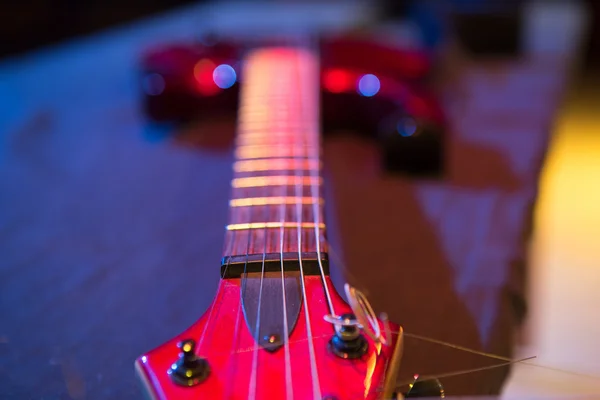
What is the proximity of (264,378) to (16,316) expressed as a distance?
0.39m

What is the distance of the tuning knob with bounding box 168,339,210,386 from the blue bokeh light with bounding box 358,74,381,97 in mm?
679

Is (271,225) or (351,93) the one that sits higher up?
(351,93)

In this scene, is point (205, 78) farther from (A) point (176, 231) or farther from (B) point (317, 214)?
(B) point (317, 214)

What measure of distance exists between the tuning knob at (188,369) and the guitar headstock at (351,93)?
599 millimetres

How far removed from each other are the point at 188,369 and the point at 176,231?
17.2 inches

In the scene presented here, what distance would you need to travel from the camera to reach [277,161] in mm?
734

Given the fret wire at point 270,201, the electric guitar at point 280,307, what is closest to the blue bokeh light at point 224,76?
the electric guitar at point 280,307

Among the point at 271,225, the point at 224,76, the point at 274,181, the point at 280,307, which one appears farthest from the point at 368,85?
the point at 280,307

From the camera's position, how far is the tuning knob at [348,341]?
412mm

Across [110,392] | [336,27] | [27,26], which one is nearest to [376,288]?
[110,392]

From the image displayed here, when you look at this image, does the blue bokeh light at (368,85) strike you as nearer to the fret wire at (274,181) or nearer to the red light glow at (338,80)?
the red light glow at (338,80)

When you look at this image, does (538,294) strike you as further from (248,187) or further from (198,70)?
(198,70)

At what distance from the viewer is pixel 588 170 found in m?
1.02

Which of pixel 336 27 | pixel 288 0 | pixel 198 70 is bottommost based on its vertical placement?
pixel 198 70
